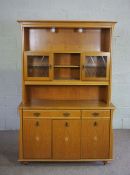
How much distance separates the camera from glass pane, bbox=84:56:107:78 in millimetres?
3215

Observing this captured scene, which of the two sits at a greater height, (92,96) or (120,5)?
(120,5)

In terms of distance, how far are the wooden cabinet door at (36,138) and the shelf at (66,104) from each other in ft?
0.60

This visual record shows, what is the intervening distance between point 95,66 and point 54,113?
850 millimetres

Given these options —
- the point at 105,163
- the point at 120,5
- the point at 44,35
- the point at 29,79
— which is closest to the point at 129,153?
the point at 105,163

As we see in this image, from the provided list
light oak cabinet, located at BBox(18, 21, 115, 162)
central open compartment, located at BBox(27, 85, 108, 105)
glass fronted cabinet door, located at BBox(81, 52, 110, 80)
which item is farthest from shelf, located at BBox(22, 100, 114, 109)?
glass fronted cabinet door, located at BBox(81, 52, 110, 80)

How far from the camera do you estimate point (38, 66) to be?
323 centimetres

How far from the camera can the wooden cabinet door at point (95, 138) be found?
10.2ft

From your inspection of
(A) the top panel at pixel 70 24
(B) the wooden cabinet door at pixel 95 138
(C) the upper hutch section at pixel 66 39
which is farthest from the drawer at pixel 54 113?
(A) the top panel at pixel 70 24

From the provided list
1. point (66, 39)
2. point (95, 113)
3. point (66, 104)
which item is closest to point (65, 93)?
point (66, 104)

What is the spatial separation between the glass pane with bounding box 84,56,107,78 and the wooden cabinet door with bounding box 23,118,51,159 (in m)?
0.86

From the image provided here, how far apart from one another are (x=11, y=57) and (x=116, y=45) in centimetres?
193

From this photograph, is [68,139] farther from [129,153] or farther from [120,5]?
[120,5]

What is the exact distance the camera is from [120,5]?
4.29 metres

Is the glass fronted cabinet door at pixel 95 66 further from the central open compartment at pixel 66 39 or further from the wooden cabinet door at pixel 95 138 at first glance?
the wooden cabinet door at pixel 95 138
